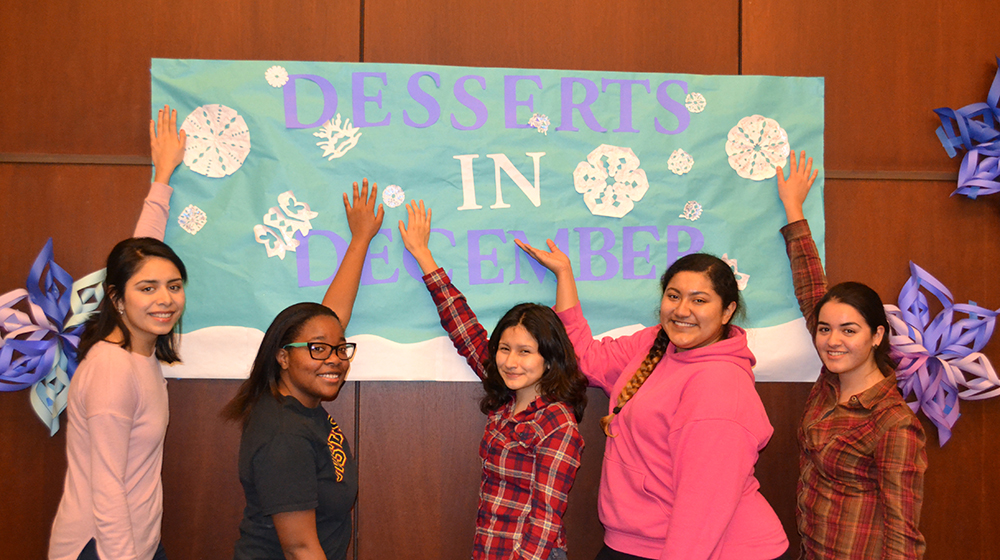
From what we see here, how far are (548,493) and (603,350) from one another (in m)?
0.65

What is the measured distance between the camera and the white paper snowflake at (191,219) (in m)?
2.42

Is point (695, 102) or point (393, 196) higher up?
point (695, 102)

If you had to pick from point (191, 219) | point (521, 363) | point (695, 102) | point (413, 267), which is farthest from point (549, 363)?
point (191, 219)

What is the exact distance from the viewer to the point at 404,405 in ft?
8.26

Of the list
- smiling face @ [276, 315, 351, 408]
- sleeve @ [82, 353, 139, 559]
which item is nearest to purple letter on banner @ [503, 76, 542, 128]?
smiling face @ [276, 315, 351, 408]

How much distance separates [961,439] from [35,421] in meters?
3.53

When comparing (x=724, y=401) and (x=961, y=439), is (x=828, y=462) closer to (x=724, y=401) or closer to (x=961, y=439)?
(x=724, y=401)

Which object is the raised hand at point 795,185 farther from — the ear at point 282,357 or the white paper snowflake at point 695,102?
the ear at point 282,357

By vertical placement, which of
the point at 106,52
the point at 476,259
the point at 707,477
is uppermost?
the point at 106,52

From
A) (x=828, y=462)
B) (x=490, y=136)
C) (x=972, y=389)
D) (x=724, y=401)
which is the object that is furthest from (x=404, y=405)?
(x=972, y=389)

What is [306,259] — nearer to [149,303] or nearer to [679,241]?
[149,303]

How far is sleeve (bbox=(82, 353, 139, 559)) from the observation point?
5.74ft

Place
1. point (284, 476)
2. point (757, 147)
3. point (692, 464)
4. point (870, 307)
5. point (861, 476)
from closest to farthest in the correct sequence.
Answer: point (284, 476) < point (692, 464) < point (861, 476) < point (870, 307) < point (757, 147)

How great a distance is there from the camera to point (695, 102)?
8.59ft
